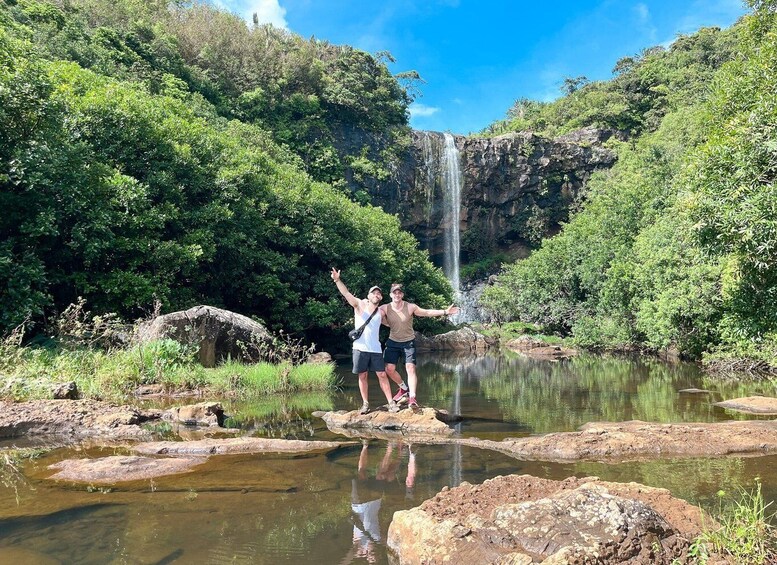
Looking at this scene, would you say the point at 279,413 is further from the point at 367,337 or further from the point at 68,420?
the point at 68,420

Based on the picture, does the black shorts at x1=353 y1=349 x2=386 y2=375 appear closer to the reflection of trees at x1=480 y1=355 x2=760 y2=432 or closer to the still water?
the still water

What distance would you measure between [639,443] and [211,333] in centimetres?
987

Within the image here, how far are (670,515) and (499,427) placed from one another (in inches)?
162

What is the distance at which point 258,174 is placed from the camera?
2028 centimetres

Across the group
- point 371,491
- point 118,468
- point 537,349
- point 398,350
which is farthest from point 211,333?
point 537,349

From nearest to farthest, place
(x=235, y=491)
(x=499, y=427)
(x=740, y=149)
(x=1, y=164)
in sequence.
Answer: (x=235, y=491) < (x=499, y=427) < (x=740, y=149) < (x=1, y=164)

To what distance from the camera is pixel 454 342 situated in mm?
29266

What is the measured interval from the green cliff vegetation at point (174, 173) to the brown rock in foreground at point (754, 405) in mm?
13733

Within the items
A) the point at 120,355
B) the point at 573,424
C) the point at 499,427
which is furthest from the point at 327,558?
the point at 120,355

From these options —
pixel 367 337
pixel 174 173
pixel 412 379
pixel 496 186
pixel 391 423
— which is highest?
pixel 496 186

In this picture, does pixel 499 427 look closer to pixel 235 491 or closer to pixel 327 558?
pixel 235 491

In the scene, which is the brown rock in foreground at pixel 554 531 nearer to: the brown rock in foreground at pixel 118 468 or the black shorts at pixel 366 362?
the brown rock in foreground at pixel 118 468

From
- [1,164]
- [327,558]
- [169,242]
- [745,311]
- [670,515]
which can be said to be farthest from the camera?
[169,242]

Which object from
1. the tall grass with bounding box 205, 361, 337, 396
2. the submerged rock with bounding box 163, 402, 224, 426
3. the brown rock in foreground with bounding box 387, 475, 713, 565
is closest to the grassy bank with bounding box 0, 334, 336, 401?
the tall grass with bounding box 205, 361, 337, 396
